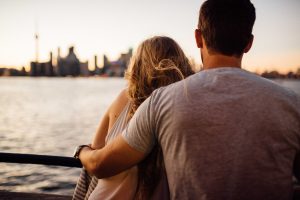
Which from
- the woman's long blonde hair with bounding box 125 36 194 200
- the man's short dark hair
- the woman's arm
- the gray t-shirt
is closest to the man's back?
the gray t-shirt

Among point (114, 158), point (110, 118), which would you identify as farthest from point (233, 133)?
point (110, 118)

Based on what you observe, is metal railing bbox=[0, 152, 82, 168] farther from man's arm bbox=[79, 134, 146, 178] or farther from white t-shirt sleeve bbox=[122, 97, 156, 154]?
white t-shirt sleeve bbox=[122, 97, 156, 154]

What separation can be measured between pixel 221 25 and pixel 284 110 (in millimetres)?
Result: 478

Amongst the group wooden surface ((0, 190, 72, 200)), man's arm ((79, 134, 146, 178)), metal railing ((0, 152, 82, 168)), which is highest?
man's arm ((79, 134, 146, 178))

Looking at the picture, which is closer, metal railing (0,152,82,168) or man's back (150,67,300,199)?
man's back (150,67,300,199)

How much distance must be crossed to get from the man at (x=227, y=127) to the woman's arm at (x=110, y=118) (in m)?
0.59

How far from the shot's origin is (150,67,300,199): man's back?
1.41 meters

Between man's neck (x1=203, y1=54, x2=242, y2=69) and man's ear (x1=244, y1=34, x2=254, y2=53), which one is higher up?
man's ear (x1=244, y1=34, x2=254, y2=53)

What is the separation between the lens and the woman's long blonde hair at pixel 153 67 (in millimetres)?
2090

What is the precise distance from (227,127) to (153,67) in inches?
33.1

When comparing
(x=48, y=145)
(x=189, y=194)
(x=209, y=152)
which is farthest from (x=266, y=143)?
(x=48, y=145)

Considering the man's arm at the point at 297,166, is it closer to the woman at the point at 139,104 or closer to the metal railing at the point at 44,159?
the woman at the point at 139,104

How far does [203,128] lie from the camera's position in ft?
4.68

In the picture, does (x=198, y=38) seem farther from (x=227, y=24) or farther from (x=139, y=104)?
(x=139, y=104)
